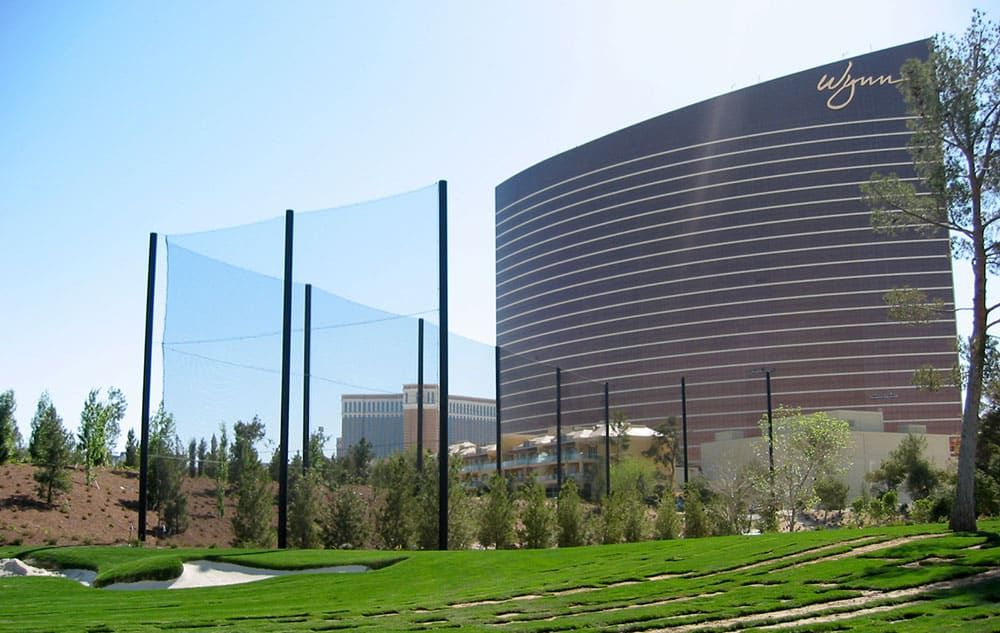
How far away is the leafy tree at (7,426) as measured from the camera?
96.8 feet

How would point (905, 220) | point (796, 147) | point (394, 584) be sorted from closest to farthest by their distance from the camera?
point (394, 584) → point (905, 220) → point (796, 147)

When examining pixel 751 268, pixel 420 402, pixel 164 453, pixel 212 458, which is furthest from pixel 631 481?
pixel 751 268

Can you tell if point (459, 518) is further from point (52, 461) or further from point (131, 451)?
point (131, 451)

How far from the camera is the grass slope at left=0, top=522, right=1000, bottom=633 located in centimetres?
973

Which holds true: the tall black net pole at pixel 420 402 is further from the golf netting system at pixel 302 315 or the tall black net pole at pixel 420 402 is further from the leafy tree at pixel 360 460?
the leafy tree at pixel 360 460

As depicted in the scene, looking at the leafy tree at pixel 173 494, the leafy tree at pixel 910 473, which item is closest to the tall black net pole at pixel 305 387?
the leafy tree at pixel 173 494

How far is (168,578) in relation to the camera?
53.0 ft

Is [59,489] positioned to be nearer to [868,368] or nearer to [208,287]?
[208,287]

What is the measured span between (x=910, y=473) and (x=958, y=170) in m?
41.4

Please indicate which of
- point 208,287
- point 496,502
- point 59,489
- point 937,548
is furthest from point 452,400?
point 937,548

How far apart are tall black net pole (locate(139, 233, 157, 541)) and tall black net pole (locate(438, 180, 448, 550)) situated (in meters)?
7.66

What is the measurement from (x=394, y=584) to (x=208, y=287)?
11969 millimetres

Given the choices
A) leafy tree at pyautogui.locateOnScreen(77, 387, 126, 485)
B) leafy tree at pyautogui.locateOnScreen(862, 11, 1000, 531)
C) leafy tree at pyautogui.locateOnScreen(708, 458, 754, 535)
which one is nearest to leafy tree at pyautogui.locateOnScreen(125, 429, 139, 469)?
leafy tree at pyautogui.locateOnScreen(77, 387, 126, 485)

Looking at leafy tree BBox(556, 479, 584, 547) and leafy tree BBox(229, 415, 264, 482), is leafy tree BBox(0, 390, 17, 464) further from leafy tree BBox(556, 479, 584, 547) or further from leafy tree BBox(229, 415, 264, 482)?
leafy tree BBox(556, 479, 584, 547)
